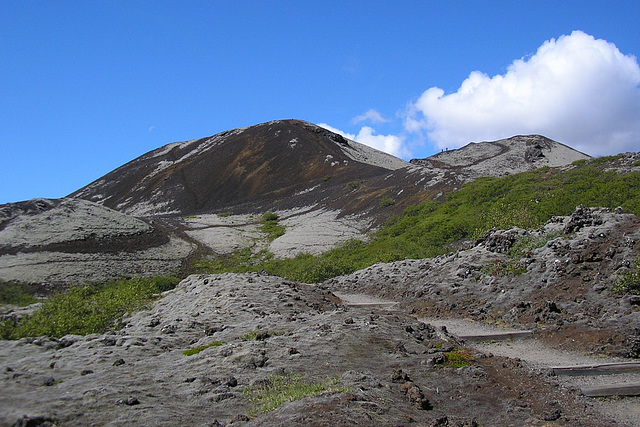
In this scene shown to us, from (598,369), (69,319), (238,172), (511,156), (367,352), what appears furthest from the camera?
(238,172)

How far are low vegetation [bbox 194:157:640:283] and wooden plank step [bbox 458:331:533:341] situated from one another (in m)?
4.61

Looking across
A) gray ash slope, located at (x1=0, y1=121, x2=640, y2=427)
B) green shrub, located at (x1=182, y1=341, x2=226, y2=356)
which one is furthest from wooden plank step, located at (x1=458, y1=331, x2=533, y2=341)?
green shrub, located at (x1=182, y1=341, x2=226, y2=356)

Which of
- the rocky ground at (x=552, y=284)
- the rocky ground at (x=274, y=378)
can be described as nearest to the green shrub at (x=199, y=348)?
the rocky ground at (x=274, y=378)

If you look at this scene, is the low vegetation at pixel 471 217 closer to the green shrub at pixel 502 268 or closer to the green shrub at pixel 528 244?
the green shrub at pixel 528 244

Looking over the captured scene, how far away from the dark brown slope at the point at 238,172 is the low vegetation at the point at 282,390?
65922mm

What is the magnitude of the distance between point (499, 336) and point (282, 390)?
686cm

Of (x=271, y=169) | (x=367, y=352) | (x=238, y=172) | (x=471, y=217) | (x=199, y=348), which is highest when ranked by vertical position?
(x=238, y=172)

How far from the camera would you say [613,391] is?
25.9 feet

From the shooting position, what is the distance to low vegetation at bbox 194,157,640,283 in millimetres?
25031

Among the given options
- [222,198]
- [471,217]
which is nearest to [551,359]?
[471,217]

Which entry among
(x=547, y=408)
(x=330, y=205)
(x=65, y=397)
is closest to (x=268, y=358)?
(x=65, y=397)

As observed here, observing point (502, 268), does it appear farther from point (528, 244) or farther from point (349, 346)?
point (349, 346)

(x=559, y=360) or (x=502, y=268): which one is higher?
(x=502, y=268)

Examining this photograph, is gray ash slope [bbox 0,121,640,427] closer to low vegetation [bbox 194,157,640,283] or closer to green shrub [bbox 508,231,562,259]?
green shrub [bbox 508,231,562,259]
